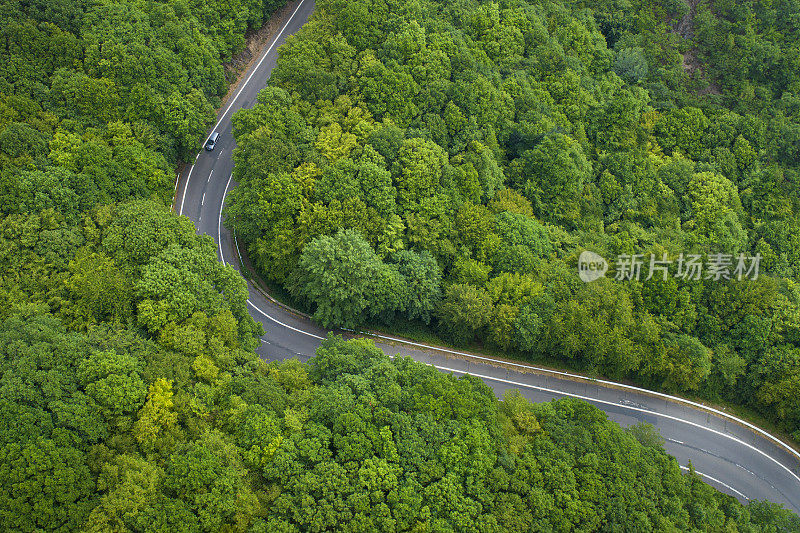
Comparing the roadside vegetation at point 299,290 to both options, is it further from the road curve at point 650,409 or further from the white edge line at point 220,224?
the white edge line at point 220,224

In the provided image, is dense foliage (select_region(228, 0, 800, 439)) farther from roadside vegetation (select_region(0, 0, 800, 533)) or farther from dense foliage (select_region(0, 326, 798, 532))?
dense foliage (select_region(0, 326, 798, 532))

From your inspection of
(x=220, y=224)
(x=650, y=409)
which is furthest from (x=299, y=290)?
(x=650, y=409)

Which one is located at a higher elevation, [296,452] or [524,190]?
[524,190]

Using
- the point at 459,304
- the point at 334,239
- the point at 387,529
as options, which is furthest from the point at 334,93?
the point at 387,529

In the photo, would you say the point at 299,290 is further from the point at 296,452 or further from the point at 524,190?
the point at 524,190

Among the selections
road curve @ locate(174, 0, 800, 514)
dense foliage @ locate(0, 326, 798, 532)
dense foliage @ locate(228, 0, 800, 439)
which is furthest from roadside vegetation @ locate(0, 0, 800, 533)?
road curve @ locate(174, 0, 800, 514)

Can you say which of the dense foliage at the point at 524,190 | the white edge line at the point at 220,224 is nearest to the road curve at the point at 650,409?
the white edge line at the point at 220,224
